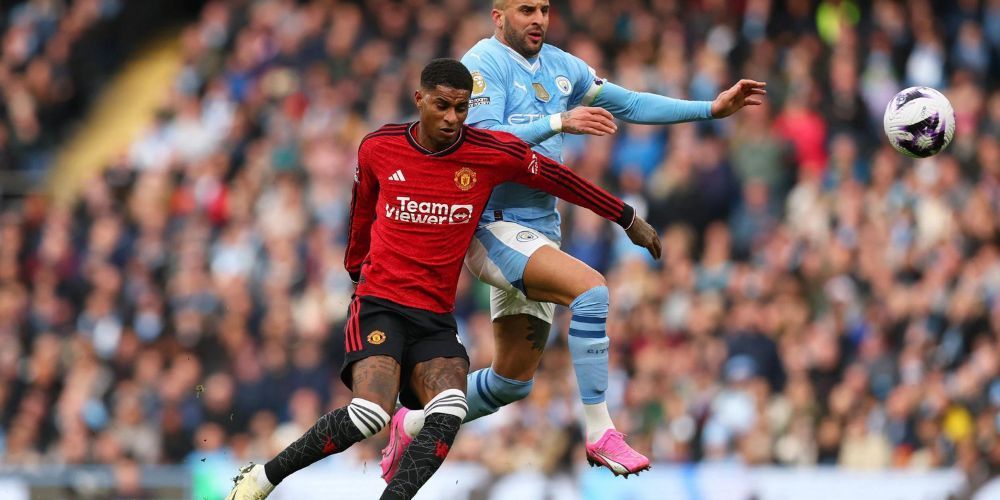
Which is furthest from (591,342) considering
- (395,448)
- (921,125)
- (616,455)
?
(921,125)

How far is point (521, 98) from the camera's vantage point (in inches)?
383

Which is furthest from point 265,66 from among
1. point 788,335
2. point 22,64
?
point 788,335

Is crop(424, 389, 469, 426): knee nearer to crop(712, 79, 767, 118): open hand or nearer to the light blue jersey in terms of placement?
the light blue jersey

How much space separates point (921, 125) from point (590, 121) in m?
2.46

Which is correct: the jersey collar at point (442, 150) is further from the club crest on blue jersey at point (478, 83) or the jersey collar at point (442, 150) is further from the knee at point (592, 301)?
the knee at point (592, 301)

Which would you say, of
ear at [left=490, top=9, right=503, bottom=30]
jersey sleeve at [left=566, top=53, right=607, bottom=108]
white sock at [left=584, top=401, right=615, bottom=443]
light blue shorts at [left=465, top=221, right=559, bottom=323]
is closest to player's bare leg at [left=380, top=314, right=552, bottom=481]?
light blue shorts at [left=465, top=221, right=559, bottom=323]

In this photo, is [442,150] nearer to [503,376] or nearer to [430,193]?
[430,193]

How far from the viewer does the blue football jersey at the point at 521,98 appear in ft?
31.3

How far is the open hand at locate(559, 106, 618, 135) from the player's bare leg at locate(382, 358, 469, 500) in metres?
1.43

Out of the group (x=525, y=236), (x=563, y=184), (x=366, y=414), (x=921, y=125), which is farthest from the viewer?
(x=921, y=125)

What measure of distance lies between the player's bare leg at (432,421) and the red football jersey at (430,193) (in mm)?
353

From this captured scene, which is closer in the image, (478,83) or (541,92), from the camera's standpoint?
(478,83)

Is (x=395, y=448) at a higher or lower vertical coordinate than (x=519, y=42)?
lower

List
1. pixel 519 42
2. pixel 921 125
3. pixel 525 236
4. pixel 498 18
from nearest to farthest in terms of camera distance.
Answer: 1. pixel 525 236
2. pixel 519 42
3. pixel 498 18
4. pixel 921 125
